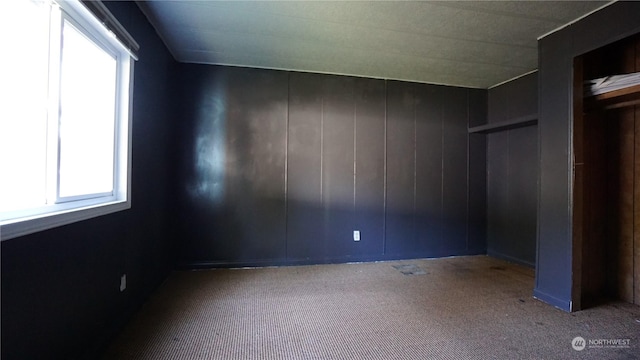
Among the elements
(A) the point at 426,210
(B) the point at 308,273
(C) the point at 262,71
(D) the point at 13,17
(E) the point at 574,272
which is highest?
(C) the point at 262,71

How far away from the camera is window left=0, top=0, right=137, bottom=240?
44.9 inches

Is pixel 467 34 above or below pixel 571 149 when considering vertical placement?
above

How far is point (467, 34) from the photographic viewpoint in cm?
242

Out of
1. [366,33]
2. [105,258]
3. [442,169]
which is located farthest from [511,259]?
[105,258]

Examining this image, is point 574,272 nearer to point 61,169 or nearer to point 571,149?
point 571,149

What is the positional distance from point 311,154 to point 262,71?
116 centimetres

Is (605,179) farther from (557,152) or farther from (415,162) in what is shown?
(415,162)

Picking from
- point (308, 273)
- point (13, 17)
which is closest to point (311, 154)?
point (308, 273)

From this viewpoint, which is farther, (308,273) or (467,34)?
(308,273)

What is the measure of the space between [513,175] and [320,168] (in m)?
2.54

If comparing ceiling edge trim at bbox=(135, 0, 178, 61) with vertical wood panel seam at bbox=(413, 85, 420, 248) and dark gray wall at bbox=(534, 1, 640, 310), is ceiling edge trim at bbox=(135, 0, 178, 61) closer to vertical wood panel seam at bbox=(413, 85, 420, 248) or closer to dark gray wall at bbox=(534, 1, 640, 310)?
vertical wood panel seam at bbox=(413, 85, 420, 248)

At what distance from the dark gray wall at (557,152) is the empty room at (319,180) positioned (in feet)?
0.05

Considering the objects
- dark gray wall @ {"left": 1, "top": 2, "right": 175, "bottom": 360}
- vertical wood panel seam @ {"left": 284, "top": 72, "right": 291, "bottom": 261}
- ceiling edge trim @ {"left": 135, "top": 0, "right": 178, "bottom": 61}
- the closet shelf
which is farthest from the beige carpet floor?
ceiling edge trim @ {"left": 135, "top": 0, "right": 178, "bottom": 61}

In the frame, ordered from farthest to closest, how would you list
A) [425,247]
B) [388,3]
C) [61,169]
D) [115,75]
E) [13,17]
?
[425,247] → [388,3] → [115,75] → [61,169] → [13,17]
